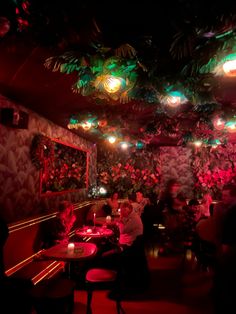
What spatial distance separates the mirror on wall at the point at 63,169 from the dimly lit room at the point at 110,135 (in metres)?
0.04

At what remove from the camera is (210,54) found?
2.69m

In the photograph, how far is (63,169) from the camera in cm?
674

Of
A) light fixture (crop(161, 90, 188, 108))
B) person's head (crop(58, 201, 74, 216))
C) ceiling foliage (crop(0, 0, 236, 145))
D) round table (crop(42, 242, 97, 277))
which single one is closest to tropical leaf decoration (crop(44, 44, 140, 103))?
ceiling foliage (crop(0, 0, 236, 145))

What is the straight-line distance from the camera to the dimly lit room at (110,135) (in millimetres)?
2258

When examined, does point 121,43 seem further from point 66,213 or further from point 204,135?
point 204,135

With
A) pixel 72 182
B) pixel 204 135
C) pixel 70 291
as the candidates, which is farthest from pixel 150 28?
pixel 72 182

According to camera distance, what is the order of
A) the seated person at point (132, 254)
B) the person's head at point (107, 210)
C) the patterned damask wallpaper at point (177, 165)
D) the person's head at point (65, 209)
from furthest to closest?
the patterned damask wallpaper at point (177, 165) < the person's head at point (107, 210) < the person's head at point (65, 209) < the seated person at point (132, 254)

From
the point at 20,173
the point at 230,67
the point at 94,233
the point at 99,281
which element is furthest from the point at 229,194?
the point at 20,173

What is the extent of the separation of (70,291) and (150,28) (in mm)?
2918

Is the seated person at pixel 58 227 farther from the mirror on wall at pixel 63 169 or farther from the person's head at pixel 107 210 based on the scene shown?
the person's head at pixel 107 210

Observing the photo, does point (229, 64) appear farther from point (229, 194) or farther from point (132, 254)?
point (132, 254)

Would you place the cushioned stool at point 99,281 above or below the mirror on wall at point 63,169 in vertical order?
below

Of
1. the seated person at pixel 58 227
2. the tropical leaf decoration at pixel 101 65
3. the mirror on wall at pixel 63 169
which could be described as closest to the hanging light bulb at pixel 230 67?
the tropical leaf decoration at pixel 101 65

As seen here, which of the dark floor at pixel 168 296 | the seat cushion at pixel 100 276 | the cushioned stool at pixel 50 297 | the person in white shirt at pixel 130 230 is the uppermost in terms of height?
the person in white shirt at pixel 130 230
